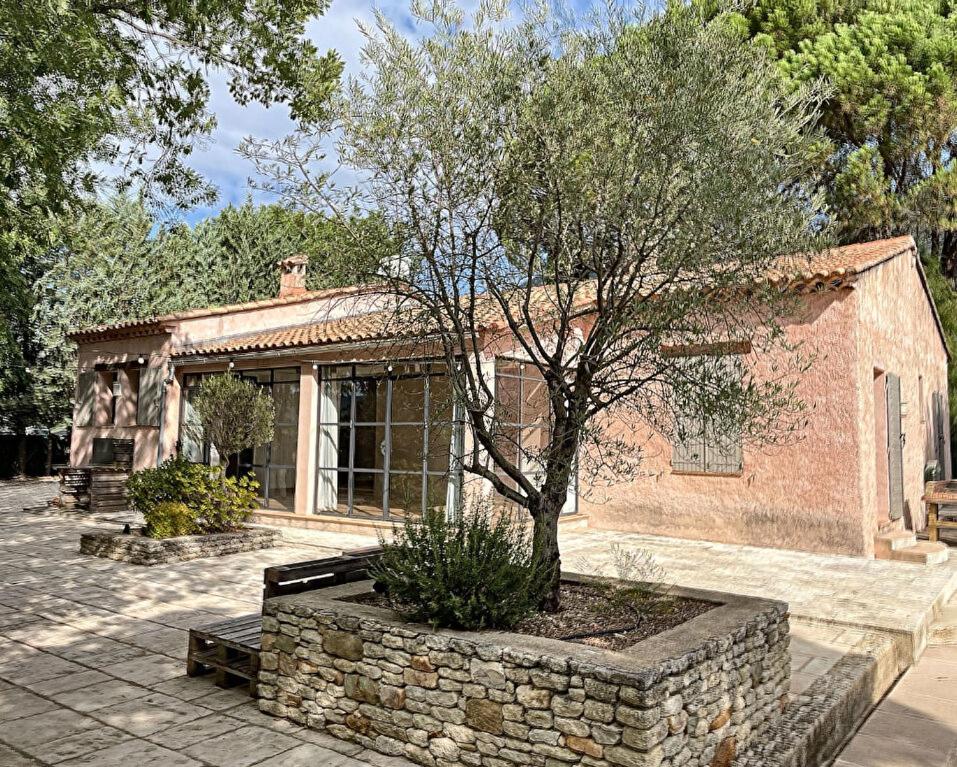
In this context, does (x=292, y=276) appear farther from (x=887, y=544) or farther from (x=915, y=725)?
(x=915, y=725)

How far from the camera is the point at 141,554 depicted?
28.8ft

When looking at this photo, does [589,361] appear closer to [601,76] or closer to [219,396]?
[601,76]

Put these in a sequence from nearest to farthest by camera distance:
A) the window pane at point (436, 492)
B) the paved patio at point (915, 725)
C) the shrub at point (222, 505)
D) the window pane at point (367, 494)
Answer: the paved patio at point (915, 725)
the shrub at point (222, 505)
the window pane at point (436, 492)
the window pane at point (367, 494)

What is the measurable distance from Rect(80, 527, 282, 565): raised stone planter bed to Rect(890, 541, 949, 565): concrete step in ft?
26.8

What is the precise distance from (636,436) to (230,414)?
600 cm

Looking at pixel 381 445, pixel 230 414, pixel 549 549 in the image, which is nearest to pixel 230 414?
pixel 230 414

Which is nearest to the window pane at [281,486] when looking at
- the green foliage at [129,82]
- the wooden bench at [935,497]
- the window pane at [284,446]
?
A: the window pane at [284,446]

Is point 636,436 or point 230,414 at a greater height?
point 230,414

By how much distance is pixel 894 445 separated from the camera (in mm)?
10680

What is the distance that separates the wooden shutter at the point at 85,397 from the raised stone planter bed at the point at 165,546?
8541mm

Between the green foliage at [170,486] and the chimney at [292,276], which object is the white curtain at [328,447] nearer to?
the green foliage at [170,486]

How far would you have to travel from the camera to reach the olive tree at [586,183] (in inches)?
166

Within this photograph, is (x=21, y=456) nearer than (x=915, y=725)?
No

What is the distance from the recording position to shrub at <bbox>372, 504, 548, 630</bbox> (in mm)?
3766
